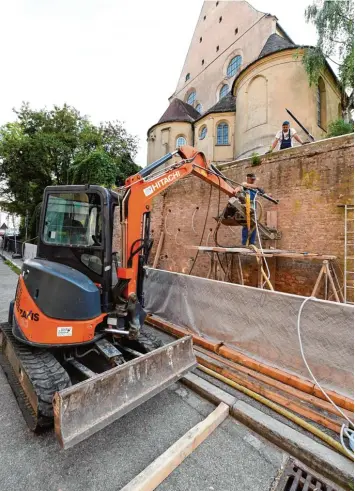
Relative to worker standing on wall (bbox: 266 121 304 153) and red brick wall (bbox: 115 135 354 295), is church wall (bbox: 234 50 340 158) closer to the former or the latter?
worker standing on wall (bbox: 266 121 304 153)

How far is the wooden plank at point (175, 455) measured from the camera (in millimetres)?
1852

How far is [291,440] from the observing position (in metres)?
2.31

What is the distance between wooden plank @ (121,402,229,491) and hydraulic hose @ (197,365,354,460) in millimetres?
494

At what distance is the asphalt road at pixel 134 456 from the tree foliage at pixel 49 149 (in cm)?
1664

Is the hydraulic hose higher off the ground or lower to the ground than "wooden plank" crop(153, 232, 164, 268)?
lower

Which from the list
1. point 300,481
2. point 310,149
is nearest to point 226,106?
point 310,149

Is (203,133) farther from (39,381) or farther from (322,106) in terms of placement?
(39,381)

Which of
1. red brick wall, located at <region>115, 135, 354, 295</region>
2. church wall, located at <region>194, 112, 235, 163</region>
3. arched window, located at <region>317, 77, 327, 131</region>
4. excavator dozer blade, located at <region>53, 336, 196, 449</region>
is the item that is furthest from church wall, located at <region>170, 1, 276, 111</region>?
excavator dozer blade, located at <region>53, 336, 196, 449</region>

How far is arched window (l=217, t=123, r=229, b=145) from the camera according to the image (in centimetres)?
1716

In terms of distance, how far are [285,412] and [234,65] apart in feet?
79.4

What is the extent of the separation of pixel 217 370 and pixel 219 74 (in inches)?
960

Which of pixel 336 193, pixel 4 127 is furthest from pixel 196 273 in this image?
pixel 4 127

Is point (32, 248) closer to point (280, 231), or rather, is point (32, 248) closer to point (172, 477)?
point (280, 231)

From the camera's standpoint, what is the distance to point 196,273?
9031 mm
